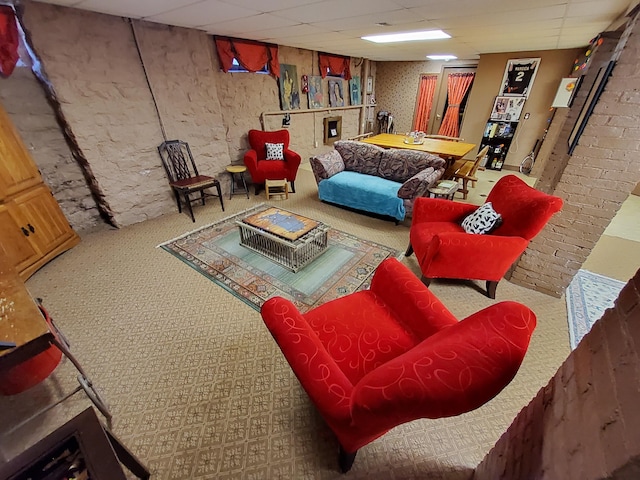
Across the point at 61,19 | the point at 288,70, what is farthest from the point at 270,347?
the point at 288,70

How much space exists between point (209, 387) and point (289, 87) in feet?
16.5

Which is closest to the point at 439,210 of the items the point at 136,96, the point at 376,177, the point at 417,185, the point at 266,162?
the point at 417,185

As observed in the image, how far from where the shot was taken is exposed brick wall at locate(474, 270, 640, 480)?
1.66ft

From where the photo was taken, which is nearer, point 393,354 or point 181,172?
point 393,354

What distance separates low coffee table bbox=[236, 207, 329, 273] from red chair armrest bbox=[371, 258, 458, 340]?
3.19 feet

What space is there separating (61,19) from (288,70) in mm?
3193

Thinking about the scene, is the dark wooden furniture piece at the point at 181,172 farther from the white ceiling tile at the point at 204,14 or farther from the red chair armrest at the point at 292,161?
the white ceiling tile at the point at 204,14

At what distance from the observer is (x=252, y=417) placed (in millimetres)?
1418

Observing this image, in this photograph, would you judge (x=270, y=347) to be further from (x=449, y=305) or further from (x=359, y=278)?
(x=449, y=305)

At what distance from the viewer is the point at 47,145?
281 cm

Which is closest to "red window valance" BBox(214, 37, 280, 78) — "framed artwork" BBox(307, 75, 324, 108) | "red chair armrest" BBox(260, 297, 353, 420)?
"framed artwork" BBox(307, 75, 324, 108)

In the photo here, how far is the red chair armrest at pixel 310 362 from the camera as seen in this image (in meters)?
0.96

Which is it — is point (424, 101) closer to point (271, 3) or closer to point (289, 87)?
point (289, 87)

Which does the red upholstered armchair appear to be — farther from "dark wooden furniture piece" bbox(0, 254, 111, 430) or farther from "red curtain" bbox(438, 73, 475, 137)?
"red curtain" bbox(438, 73, 475, 137)
